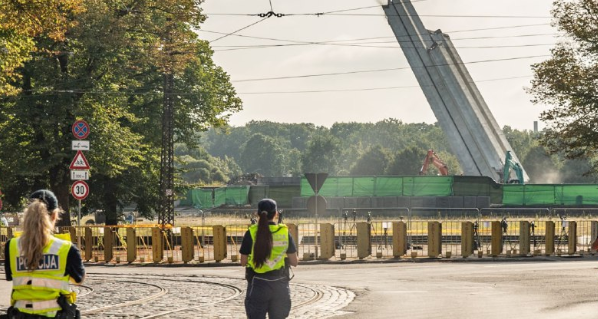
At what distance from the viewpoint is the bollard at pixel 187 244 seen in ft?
102

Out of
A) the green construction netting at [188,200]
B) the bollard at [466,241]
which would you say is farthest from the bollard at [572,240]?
the green construction netting at [188,200]

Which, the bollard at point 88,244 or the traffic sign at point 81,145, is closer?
the traffic sign at point 81,145

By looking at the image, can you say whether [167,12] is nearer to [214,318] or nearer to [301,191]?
[301,191]

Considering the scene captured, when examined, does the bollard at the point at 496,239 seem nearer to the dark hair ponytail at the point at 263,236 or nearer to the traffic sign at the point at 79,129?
the traffic sign at the point at 79,129

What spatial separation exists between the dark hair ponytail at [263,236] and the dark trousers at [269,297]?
0.60 ft

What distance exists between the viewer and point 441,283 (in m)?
21.8

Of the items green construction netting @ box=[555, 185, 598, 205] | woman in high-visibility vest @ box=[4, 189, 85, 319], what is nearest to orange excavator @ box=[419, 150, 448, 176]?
green construction netting @ box=[555, 185, 598, 205]

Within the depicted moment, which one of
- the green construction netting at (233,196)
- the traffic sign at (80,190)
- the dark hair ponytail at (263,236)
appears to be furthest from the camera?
the green construction netting at (233,196)

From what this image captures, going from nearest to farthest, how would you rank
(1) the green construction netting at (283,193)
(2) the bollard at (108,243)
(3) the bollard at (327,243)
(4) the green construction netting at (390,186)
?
1. (3) the bollard at (327,243)
2. (2) the bollard at (108,243)
3. (4) the green construction netting at (390,186)
4. (1) the green construction netting at (283,193)

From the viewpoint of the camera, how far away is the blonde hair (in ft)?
25.0

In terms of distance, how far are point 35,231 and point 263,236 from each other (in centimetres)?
284

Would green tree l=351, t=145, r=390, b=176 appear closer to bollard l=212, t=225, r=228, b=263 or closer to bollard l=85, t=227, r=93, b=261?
A: bollard l=85, t=227, r=93, b=261

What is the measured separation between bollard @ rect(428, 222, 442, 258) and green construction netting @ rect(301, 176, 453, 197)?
34766 mm

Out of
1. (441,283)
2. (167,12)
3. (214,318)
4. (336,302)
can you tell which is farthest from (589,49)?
(214,318)
